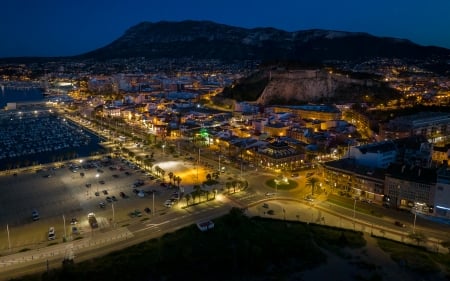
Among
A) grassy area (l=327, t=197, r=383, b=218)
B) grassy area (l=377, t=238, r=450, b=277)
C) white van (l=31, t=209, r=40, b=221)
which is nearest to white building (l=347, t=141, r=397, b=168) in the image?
grassy area (l=327, t=197, r=383, b=218)

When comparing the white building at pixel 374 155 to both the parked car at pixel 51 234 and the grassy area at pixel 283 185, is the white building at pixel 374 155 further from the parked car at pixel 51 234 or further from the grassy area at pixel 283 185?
the parked car at pixel 51 234

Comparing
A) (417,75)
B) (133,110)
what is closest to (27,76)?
(133,110)

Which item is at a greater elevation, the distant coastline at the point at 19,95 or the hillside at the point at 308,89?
the hillside at the point at 308,89

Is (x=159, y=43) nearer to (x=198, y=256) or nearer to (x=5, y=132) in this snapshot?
(x=5, y=132)

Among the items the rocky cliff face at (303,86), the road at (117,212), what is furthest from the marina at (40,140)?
the rocky cliff face at (303,86)

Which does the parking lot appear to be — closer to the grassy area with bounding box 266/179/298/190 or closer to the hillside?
A: the grassy area with bounding box 266/179/298/190

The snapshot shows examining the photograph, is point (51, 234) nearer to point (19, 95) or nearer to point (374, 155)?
point (374, 155)
